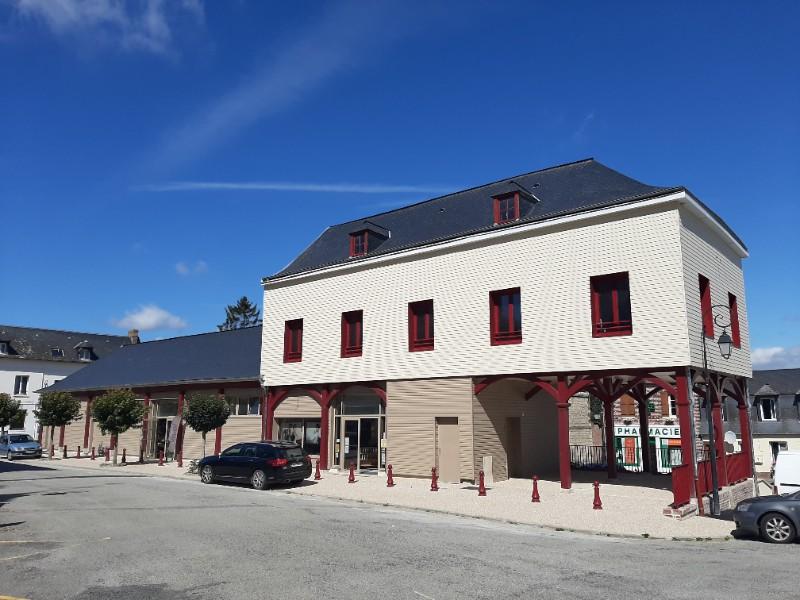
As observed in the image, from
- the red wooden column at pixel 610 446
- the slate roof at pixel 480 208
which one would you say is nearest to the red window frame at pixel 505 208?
the slate roof at pixel 480 208

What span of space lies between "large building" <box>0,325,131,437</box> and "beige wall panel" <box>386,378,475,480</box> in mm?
36920

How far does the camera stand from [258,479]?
63.9ft

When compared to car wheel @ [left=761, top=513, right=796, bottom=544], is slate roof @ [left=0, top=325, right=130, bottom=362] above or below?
above

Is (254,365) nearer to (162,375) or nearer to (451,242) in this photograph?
(162,375)

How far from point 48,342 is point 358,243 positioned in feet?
150

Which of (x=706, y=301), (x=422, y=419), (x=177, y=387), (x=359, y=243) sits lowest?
(x=422, y=419)

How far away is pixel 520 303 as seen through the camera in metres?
20.2

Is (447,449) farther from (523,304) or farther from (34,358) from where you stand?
(34,358)

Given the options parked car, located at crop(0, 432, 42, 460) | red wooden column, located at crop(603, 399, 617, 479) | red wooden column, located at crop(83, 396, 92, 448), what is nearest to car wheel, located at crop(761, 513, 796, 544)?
red wooden column, located at crop(603, 399, 617, 479)

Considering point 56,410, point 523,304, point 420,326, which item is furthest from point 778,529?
point 56,410

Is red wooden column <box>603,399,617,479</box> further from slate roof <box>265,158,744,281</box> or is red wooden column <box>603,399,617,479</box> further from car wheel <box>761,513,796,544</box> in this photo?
car wheel <box>761,513,796,544</box>

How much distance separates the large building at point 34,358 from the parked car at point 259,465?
1389 inches

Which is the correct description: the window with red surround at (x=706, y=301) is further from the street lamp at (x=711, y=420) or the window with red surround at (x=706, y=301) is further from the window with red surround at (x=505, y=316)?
the window with red surround at (x=505, y=316)

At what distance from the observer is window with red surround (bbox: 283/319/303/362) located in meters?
26.4
